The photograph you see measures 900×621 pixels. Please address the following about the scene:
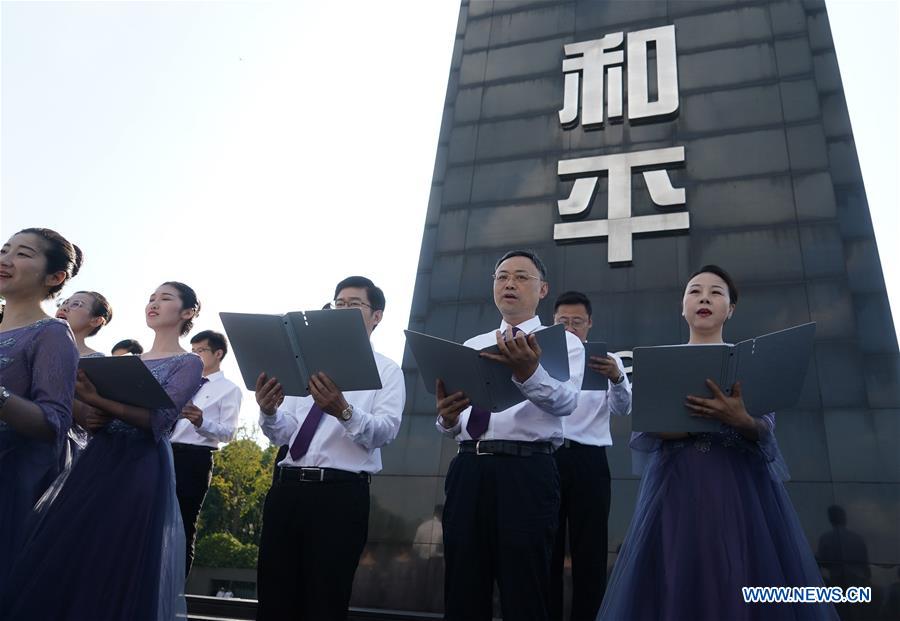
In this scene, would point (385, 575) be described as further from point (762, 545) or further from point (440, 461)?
point (762, 545)

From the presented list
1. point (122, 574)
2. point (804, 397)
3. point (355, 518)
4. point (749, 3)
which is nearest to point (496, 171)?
point (749, 3)

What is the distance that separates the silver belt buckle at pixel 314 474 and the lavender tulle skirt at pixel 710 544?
120 cm

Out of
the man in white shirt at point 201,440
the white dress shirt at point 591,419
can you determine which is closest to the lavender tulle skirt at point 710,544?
the white dress shirt at point 591,419

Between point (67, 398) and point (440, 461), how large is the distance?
399cm

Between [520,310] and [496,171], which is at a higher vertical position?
[496,171]

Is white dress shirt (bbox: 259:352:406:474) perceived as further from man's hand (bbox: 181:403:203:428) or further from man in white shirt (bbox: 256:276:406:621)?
man's hand (bbox: 181:403:203:428)

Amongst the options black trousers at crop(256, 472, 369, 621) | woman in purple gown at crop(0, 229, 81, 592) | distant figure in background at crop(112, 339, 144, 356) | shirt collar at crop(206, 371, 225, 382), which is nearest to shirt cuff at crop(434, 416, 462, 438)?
black trousers at crop(256, 472, 369, 621)

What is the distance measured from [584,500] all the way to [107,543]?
237 cm

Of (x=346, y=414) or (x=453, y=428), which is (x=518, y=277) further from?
(x=346, y=414)

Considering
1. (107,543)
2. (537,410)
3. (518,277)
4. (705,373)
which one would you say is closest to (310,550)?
(107,543)

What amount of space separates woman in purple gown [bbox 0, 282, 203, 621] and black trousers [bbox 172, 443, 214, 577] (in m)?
1.34

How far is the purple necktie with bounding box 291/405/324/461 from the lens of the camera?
287 cm

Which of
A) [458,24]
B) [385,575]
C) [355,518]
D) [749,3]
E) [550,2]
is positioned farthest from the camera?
[458,24]

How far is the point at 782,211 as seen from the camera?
572 cm
